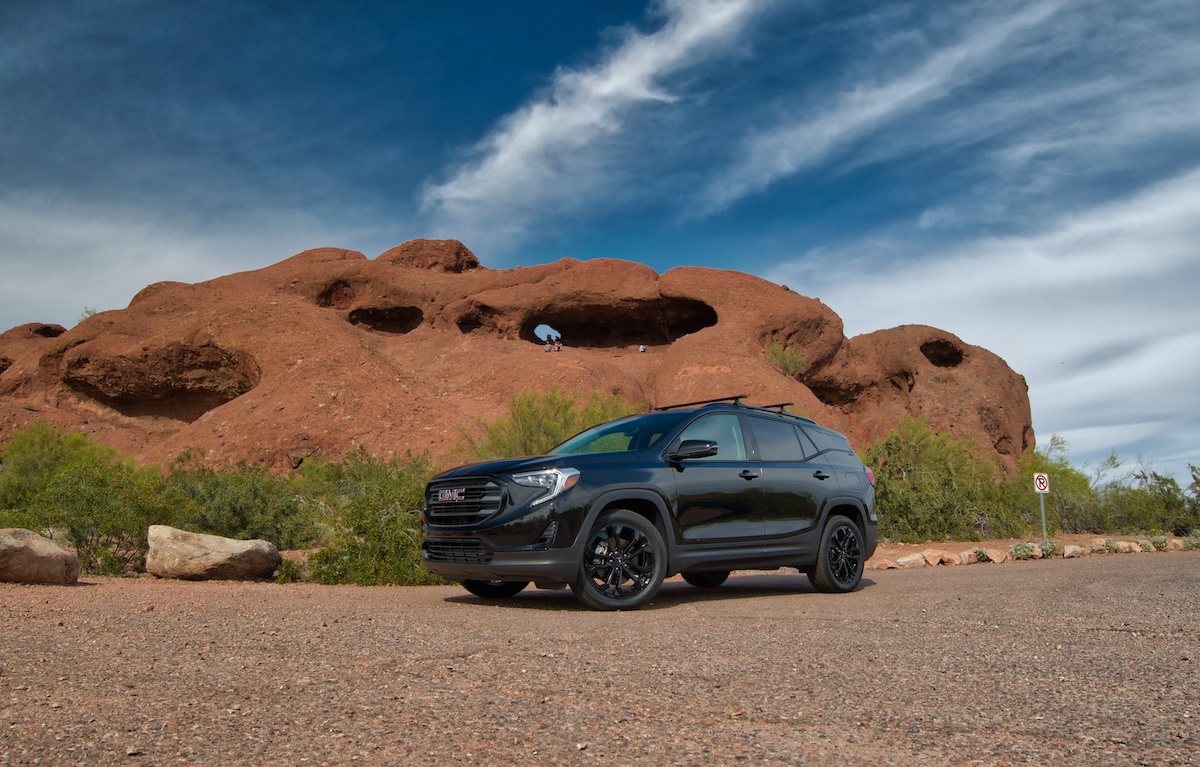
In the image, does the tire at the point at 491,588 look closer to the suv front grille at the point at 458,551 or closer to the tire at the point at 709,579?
the suv front grille at the point at 458,551

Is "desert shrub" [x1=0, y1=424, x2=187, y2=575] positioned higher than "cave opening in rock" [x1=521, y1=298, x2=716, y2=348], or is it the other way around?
"cave opening in rock" [x1=521, y1=298, x2=716, y2=348]

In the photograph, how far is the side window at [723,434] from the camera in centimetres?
826

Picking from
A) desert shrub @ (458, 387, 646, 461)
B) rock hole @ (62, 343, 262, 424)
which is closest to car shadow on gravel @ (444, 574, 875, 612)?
desert shrub @ (458, 387, 646, 461)

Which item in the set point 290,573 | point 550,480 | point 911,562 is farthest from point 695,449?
point 911,562

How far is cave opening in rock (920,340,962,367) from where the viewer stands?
48.1m

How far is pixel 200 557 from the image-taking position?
9977 mm

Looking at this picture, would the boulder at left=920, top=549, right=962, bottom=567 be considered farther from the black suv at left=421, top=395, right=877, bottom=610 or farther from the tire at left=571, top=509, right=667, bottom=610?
the tire at left=571, top=509, right=667, bottom=610

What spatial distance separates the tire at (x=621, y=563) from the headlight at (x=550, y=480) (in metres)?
0.43

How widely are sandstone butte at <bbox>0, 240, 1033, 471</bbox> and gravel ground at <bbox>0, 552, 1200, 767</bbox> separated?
23437mm

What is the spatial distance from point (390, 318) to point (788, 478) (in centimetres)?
3637

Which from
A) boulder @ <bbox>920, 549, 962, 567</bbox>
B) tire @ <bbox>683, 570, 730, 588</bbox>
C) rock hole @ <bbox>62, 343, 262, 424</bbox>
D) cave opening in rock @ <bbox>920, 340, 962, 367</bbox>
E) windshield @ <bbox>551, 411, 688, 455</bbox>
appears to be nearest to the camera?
windshield @ <bbox>551, 411, 688, 455</bbox>

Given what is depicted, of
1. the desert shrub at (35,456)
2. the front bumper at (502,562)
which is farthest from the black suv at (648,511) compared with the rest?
the desert shrub at (35,456)

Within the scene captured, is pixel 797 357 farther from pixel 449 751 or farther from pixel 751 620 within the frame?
pixel 449 751

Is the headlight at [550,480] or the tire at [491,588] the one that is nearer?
the headlight at [550,480]
